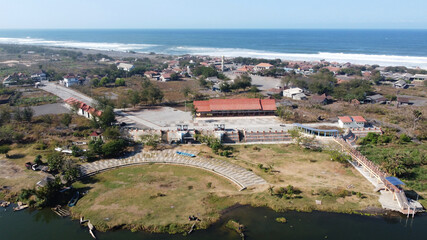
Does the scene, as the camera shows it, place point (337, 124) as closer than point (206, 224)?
No

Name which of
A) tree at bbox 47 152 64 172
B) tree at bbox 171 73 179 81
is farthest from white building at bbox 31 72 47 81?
tree at bbox 47 152 64 172

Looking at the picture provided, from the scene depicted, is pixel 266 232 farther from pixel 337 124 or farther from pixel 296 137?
Result: pixel 337 124

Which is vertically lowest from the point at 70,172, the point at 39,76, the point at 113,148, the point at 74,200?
the point at 74,200

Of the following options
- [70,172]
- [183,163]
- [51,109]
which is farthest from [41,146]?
[51,109]

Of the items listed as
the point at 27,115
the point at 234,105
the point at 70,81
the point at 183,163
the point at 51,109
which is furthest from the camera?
the point at 70,81

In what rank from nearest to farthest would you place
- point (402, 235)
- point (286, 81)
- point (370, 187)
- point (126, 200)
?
point (402, 235), point (126, 200), point (370, 187), point (286, 81)

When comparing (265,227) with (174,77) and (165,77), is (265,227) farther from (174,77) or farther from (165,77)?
(174,77)

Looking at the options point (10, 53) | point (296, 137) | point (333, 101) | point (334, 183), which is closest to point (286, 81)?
point (333, 101)
